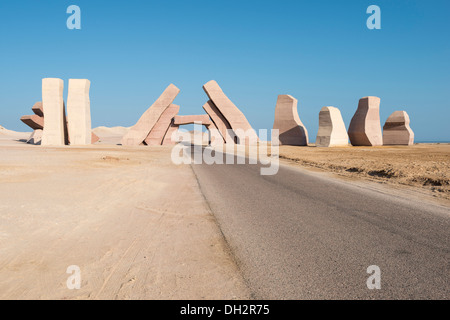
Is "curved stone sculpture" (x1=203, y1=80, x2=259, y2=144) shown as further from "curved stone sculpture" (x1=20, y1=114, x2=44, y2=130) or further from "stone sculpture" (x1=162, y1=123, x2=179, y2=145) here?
"curved stone sculpture" (x1=20, y1=114, x2=44, y2=130)

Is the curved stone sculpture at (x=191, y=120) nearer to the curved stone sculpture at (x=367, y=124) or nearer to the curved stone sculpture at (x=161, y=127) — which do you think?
the curved stone sculpture at (x=161, y=127)

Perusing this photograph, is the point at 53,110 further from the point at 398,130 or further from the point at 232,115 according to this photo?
the point at 398,130

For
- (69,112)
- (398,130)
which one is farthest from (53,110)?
(398,130)

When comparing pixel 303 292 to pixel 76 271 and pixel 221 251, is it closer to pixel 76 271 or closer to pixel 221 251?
pixel 221 251

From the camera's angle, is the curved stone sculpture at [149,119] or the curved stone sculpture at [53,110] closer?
the curved stone sculpture at [53,110]

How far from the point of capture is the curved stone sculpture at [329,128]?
30755mm

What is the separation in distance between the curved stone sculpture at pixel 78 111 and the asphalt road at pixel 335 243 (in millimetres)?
29878

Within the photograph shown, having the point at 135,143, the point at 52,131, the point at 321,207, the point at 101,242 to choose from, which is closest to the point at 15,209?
the point at 101,242

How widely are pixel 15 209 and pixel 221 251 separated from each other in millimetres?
3988

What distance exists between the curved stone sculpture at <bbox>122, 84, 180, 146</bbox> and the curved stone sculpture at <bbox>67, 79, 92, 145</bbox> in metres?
4.99

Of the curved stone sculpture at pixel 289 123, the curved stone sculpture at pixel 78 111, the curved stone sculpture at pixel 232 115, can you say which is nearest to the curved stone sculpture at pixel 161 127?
the curved stone sculpture at pixel 232 115

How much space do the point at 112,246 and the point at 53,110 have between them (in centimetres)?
3155

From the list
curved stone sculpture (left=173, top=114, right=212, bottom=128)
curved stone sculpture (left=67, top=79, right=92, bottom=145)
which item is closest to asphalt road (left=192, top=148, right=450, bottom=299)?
curved stone sculpture (left=67, top=79, right=92, bottom=145)

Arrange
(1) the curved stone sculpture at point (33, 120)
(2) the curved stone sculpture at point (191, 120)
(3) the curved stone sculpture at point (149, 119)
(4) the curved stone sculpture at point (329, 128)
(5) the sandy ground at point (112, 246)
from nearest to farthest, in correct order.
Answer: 1. (5) the sandy ground at point (112, 246)
2. (4) the curved stone sculpture at point (329, 128)
3. (3) the curved stone sculpture at point (149, 119)
4. (1) the curved stone sculpture at point (33, 120)
5. (2) the curved stone sculpture at point (191, 120)
